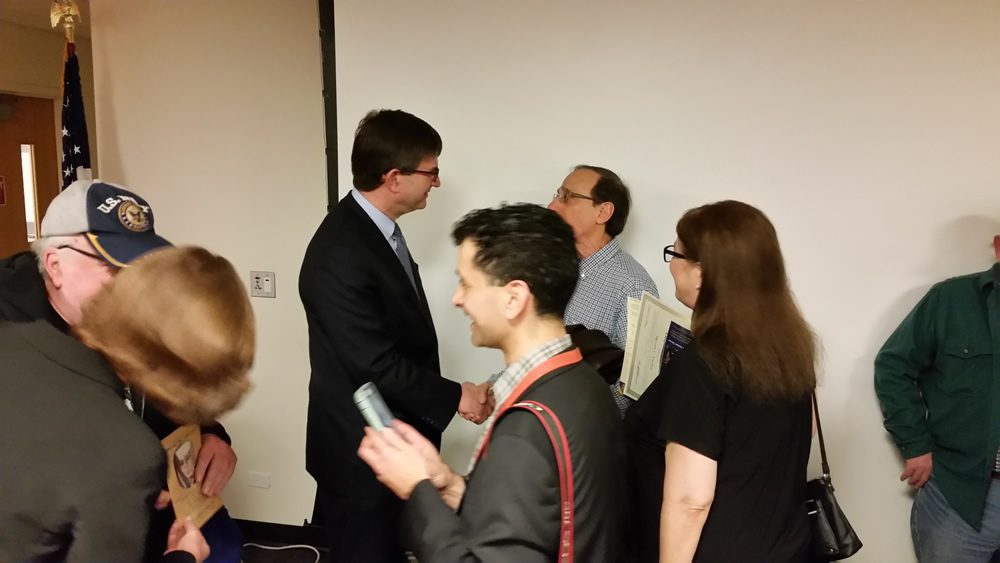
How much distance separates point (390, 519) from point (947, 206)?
1945 mm

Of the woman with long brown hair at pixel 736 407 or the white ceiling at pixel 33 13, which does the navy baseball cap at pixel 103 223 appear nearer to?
the woman with long brown hair at pixel 736 407

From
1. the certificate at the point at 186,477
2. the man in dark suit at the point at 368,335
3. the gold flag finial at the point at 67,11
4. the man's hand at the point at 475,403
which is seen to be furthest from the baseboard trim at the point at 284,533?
the gold flag finial at the point at 67,11

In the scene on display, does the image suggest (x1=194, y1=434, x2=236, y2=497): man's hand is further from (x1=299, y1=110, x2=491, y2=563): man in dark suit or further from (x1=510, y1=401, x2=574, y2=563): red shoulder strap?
(x1=510, y1=401, x2=574, y2=563): red shoulder strap

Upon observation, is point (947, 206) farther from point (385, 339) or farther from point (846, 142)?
point (385, 339)

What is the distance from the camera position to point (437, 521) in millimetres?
Answer: 931

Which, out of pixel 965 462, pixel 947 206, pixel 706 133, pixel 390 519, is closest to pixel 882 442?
pixel 965 462

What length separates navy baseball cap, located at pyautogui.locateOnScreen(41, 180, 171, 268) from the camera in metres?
1.08

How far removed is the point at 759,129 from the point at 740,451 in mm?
1236

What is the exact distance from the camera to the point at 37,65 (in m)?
4.32

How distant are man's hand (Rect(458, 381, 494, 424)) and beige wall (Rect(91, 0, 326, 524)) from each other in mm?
1374

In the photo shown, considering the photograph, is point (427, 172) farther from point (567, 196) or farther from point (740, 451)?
point (740, 451)

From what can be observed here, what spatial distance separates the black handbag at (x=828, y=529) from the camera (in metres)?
1.42

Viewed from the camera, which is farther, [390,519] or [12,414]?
[390,519]

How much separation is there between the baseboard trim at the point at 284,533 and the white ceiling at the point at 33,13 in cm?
297
